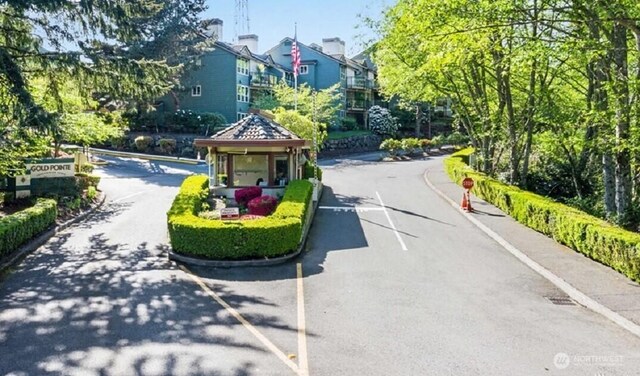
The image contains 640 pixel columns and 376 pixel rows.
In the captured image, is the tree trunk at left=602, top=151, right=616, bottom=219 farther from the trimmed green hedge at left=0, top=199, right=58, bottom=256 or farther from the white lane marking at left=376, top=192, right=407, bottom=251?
the trimmed green hedge at left=0, top=199, right=58, bottom=256

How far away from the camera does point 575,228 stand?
1273cm

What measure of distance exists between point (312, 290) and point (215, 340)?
3040 mm

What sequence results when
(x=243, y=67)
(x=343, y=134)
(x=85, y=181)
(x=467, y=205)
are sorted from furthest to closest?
1. (x=343, y=134)
2. (x=243, y=67)
3. (x=85, y=181)
4. (x=467, y=205)

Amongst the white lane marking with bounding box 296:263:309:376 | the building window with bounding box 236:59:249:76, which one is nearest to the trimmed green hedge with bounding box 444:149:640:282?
the white lane marking with bounding box 296:263:309:376

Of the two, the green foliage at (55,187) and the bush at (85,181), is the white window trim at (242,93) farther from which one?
the green foliage at (55,187)

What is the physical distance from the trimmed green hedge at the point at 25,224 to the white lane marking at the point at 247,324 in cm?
473

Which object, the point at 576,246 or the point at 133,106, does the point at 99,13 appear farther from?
the point at 133,106

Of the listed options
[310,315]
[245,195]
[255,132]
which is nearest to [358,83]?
[255,132]

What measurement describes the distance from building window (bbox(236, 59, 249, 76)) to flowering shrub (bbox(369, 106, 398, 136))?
15283 millimetres

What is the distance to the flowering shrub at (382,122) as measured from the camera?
2096 inches

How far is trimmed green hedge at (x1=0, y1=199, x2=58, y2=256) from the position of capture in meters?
12.1

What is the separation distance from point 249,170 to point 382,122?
114 ft

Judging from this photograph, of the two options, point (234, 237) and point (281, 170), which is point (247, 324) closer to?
point (234, 237)

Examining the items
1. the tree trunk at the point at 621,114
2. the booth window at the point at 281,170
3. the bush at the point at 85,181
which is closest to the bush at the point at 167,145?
the bush at the point at 85,181
